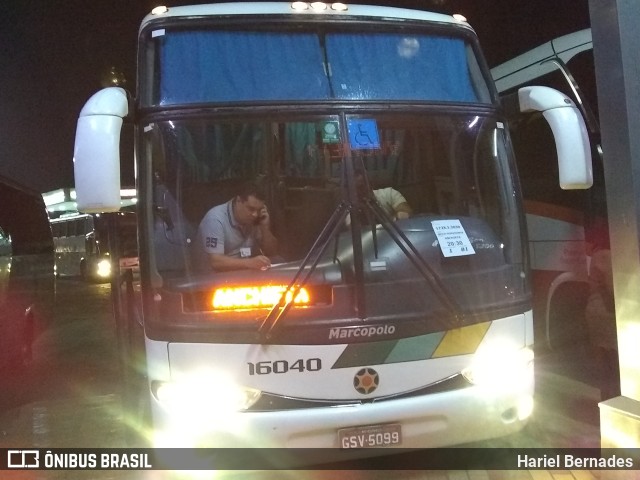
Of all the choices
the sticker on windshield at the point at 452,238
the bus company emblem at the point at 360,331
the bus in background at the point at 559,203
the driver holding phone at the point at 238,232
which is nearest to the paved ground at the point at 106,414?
the bus in background at the point at 559,203

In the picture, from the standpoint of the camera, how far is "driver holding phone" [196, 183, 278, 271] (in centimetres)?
397

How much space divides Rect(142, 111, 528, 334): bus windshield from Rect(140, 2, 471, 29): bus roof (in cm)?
79

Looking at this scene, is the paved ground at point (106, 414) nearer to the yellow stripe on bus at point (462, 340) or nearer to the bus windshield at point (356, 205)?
the yellow stripe on bus at point (462, 340)

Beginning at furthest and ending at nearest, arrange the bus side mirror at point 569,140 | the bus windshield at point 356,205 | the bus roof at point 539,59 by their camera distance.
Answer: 1. the bus roof at point 539,59
2. the bus side mirror at point 569,140
3. the bus windshield at point 356,205

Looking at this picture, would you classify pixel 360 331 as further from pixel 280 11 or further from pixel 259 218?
pixel 280 11

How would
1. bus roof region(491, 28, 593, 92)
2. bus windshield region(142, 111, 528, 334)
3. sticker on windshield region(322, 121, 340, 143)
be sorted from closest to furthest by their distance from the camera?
bus windshield region(142, 111, 528, 334), sticker on windshield region(322, 121, 340, 143), bus roof region(491, 28, 593, 92)

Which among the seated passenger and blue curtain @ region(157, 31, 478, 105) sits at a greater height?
blue curtain @ region(157, 31, 478, 105)

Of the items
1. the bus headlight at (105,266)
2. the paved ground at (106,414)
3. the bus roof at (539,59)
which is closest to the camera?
the paved ground at (106,414)

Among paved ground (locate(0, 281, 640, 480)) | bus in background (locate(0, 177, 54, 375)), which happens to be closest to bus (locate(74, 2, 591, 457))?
paved ground (locate(0, 281, 640, 480))

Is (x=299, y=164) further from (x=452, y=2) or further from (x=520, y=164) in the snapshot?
(x=452, y=2)

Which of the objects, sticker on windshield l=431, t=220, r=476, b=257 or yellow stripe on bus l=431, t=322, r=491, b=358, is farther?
sticker on windshield l=431, t=220, r=476, b=257

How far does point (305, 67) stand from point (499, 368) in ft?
7.26

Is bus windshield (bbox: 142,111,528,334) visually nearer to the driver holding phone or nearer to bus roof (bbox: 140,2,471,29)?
the driver holding phone

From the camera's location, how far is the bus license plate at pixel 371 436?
11.6ft
